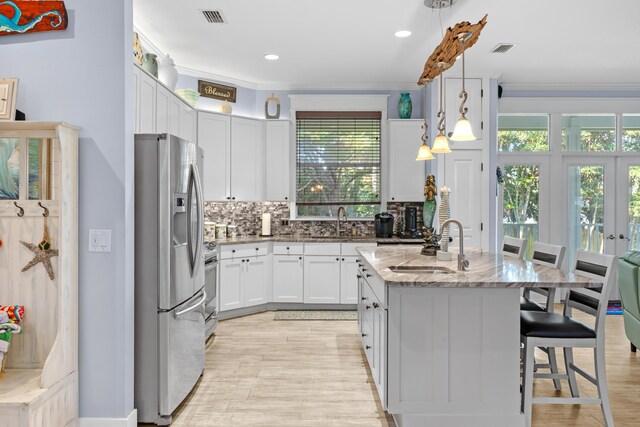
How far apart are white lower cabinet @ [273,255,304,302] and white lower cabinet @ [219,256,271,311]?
0.11 meters

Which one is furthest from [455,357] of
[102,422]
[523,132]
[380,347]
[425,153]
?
[523,132]

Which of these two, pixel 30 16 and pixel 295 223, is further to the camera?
pixel 295 223

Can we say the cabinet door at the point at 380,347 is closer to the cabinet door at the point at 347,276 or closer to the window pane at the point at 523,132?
the cabinet door at the point at 347,276

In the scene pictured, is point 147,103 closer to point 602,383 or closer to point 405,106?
point 405,106

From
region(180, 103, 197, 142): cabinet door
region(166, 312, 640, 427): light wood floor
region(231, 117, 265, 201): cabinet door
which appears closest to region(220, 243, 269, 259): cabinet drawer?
region(231, 117, 265, 201): cabinet door

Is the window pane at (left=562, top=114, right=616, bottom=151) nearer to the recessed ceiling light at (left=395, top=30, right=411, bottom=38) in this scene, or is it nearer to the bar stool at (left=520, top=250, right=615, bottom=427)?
the recessed ceiling light at (left=395, top=30, right=411, bottom=38)

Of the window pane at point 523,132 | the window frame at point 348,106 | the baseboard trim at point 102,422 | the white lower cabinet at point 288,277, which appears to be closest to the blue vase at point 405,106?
the window frame at point 348,106

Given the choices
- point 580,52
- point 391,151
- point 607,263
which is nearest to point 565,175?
point 580,52

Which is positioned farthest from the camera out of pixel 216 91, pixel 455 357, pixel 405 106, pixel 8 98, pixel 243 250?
pixel 405 106

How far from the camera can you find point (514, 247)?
3.69 metres

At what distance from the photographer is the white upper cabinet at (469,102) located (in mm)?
5410

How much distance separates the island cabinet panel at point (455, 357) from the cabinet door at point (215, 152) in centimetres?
330

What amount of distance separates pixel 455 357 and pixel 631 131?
5335 millimetres

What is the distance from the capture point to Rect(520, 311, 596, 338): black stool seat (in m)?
2.50
